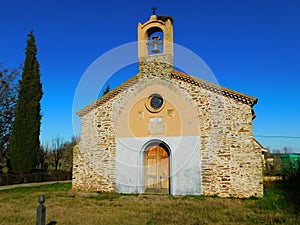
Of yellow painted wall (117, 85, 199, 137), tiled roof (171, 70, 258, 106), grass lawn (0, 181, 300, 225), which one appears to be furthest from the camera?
yellow painted wall (117, 85, 199, 137)

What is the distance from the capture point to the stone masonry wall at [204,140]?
10453 mm

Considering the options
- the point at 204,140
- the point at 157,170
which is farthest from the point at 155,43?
the point at 157,170

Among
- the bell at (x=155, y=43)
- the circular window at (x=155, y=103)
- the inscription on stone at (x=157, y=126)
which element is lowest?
the inscription on stone at (x=157, y=126)

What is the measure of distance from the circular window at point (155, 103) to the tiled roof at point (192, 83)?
4.10ft

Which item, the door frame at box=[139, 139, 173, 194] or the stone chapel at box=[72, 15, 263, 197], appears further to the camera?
the door frame at box=[139, 139, 173, 194]

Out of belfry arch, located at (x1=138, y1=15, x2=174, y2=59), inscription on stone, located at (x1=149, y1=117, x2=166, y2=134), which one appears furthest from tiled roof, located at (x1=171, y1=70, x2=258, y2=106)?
inscription on stone, located at (x1=149, y1=117, x2=166, y2=134)

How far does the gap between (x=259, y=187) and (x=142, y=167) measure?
17.0ft

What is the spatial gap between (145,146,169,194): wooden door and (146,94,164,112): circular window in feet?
6.35

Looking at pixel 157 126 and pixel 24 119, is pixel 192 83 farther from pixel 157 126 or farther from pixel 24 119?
pixel 24 119

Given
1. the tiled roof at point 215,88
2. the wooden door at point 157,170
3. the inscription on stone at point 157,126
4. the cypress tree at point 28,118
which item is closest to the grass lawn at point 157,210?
the wooden door at point 157,170

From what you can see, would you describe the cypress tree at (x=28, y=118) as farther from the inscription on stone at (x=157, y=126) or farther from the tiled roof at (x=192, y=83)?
the inscription on stone at (x=157, y=126)

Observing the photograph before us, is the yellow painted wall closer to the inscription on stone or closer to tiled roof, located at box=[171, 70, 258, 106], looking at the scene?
the inscription on stone

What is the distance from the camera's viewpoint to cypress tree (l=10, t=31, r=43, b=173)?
696 inches

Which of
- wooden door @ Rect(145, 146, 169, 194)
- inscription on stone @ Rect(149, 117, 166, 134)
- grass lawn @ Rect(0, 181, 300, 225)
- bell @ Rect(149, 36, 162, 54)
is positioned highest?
bell @ Rect(149, 36, 162, 54)
